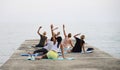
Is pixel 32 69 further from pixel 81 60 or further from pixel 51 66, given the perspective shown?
pixel 81 60

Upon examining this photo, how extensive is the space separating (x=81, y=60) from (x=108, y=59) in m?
1.38

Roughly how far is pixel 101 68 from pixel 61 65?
5.99 ft

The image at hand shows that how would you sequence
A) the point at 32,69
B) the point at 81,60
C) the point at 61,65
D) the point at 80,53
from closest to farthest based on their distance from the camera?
1. the point at 32,69
2. the point at 61,65
3. the point at 81,60
4. the point at 80,53

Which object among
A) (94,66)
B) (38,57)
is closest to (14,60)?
(38,57)

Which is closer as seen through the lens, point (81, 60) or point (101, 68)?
point (101, 68)

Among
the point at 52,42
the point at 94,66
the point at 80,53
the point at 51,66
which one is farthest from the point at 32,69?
the point at 80,53

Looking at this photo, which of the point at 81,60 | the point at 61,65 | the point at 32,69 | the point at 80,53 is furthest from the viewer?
the point at 80,53

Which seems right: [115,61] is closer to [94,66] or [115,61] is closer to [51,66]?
[94,66]

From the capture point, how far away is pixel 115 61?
58.2 ft

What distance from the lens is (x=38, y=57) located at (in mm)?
18719

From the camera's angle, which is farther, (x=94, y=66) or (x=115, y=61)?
(x=115, y=61)

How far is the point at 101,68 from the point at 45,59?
360cm

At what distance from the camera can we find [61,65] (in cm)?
1670

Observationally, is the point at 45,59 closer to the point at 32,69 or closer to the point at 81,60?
the point at 81,60
